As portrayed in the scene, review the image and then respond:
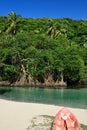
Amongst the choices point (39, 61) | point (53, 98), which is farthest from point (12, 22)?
point (53, 98)

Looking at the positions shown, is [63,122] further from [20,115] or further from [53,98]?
[53,98]

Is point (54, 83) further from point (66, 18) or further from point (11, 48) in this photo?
point (66, 18)

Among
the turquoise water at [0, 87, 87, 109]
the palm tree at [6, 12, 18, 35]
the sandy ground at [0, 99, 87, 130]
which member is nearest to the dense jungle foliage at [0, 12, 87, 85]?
the palm tree at [6, 12, 18, 35]

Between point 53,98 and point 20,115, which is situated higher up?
point 53,98

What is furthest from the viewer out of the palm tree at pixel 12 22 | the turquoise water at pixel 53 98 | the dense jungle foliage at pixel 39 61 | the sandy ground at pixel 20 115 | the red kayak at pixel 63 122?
the palm tree at pixel 12 22

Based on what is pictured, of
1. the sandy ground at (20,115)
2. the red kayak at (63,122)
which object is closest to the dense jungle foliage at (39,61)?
the sandy ground at (20,115)

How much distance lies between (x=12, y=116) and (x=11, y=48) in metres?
31.7

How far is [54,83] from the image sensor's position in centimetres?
4750

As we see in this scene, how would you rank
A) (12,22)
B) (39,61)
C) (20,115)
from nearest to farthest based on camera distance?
(20,115) → (39,61) → (12,22)

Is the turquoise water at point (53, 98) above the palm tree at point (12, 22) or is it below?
below

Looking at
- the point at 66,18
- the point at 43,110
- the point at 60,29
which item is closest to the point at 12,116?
the point at 43,110

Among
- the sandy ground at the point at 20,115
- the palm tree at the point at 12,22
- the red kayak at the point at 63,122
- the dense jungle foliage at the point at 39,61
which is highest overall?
the palm tree at the point at 12,22

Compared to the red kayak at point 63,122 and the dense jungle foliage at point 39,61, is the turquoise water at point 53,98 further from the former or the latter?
the red kayak at point 63,122

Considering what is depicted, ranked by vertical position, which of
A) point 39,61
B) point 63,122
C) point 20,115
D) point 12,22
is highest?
point 12,22
